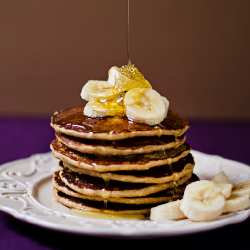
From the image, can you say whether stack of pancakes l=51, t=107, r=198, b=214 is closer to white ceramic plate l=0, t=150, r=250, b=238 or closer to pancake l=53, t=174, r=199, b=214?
pancake l=53, t=174, r=199, b=214

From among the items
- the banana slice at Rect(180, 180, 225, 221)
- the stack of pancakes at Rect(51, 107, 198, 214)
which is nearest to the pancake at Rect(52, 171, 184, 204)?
the stack of pancakes at Rect(51, 107, 198, 214)

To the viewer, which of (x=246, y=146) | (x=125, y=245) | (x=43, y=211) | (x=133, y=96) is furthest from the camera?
(x=246, y=146)

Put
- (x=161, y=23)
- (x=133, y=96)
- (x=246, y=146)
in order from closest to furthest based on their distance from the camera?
(x=133, y=96), (x=246, y=146), (x=161, y=23)

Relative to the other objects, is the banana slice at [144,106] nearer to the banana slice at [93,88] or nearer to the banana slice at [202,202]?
the banana slice at [93,88]

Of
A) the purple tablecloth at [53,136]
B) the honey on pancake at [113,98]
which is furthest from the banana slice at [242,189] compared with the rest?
the honey on pancake at [113,98]

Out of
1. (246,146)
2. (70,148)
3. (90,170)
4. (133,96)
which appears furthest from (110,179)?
(246,146)

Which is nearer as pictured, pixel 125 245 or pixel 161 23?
pixel 125 245

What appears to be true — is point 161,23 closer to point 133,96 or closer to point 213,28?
point 213,28
